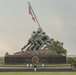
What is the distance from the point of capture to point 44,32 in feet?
178

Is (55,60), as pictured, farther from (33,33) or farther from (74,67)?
(74,67)

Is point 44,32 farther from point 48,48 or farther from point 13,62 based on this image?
point 13,62

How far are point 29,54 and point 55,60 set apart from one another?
387cm

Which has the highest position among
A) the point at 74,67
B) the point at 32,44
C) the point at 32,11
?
the point at 32,11

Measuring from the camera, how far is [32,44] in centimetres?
5400

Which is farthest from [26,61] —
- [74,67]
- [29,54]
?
[74,67]

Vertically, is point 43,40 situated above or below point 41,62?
above

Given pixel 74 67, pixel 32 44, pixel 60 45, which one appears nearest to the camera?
pixel 74 67

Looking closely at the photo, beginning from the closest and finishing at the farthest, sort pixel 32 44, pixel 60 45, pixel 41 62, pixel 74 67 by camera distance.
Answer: pixel 74 67 < pixel 41 62 < pixel 32 44 < pixel 60 45

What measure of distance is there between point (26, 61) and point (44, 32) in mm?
5693

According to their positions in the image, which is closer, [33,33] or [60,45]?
[33,33]

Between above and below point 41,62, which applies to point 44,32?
above

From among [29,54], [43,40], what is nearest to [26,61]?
[29,54]

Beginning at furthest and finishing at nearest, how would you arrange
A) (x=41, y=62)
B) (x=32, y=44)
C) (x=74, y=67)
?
1. (x=32, y=44)
2. (x=41, y=62)
3. (x=74, y=67)
